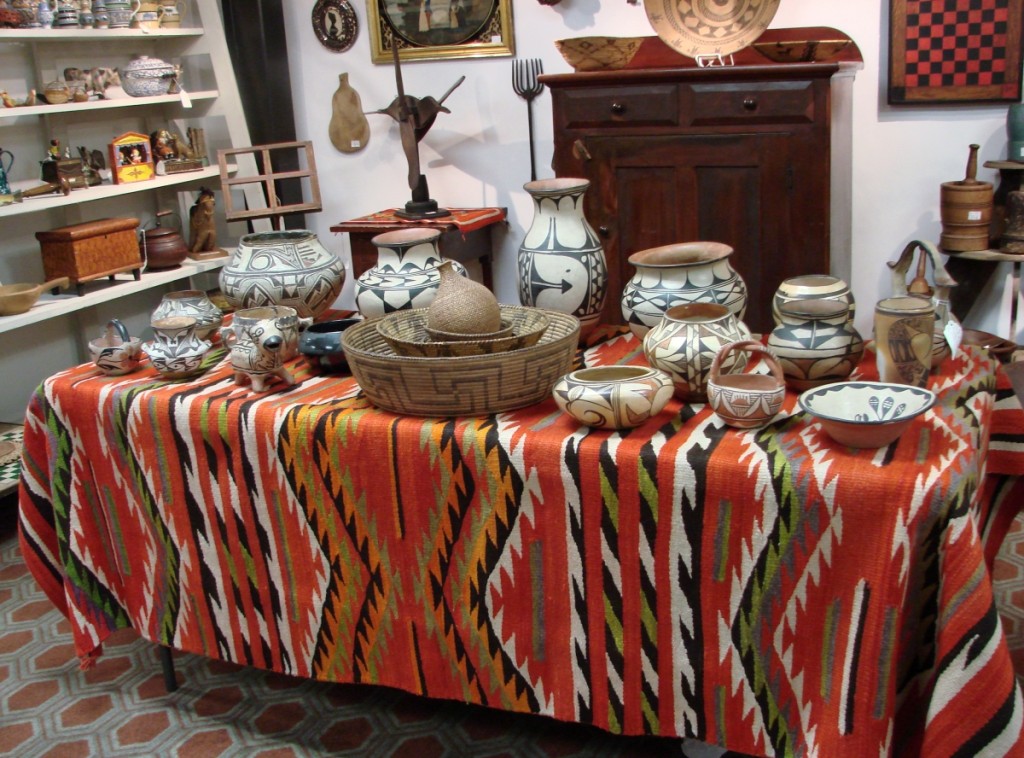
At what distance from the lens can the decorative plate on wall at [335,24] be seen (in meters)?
4.17

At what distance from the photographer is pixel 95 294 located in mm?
3549

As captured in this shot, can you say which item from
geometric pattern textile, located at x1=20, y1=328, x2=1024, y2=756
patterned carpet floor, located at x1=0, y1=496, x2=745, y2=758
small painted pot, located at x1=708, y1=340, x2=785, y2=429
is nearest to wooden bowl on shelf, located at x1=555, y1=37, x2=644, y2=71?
geometric pattern textile, located at x1=20, y1=328, x2=1024, y2=756

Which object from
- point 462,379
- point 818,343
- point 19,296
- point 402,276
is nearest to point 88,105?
point 19,296

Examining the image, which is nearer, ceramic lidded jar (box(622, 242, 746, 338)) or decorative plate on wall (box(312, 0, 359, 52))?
ceramic lidded jar (box(622, 242, 746, 338))

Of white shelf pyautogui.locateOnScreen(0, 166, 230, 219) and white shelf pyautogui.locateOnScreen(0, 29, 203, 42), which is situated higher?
white shelf pyautogui.locateOnScreen(0, 29, 203, 42)

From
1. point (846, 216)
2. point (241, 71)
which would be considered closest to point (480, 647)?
point (846, 216)

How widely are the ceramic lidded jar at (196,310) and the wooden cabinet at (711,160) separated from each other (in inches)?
55.9

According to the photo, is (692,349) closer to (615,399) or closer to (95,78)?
(615,399)

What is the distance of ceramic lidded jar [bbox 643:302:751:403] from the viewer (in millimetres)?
1758

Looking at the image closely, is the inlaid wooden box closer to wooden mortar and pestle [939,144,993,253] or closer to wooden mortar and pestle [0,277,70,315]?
wooden mortar and pestle [0,277,70,315]

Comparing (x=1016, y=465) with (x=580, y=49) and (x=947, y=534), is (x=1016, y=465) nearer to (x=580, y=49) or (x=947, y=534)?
(x=947, y=534)

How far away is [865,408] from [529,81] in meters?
2.61

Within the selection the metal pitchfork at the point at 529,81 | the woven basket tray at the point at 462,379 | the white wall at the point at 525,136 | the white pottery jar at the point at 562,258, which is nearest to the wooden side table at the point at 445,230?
the white wall at the point at 525,136

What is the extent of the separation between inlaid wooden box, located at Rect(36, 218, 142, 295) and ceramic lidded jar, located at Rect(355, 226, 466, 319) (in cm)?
169
